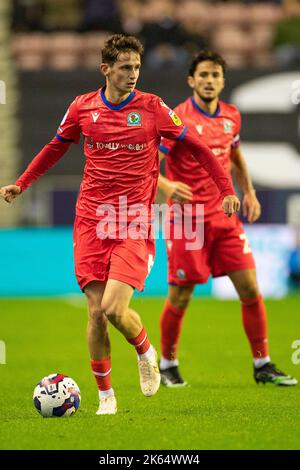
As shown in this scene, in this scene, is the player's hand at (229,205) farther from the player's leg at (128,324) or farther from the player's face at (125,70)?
the player's face at (125,70)

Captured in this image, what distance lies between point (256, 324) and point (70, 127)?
7.24ft

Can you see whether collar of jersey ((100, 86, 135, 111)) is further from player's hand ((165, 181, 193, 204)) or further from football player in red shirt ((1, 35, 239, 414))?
player's hand ((165, 181, 193, 204))

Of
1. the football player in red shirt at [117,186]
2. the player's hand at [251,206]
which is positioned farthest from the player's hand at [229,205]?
the player's hand at [251,206]

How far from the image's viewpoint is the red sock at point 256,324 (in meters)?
7.75

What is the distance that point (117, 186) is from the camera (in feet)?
21.0

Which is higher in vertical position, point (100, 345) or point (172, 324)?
point (100, 345)

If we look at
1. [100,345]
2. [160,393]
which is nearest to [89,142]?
[100,345]

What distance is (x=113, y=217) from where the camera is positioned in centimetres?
636

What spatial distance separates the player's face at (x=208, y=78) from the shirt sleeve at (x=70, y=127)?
1.44 m

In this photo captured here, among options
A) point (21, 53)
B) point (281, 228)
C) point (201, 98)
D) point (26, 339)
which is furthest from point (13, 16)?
point (201, 98)

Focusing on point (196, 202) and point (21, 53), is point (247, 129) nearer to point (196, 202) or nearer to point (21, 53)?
point (21, 53)

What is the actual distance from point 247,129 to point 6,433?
11146 mm

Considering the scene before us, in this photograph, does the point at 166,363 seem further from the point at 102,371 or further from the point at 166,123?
the point at 166,123

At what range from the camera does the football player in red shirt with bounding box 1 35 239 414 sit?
626 cm
